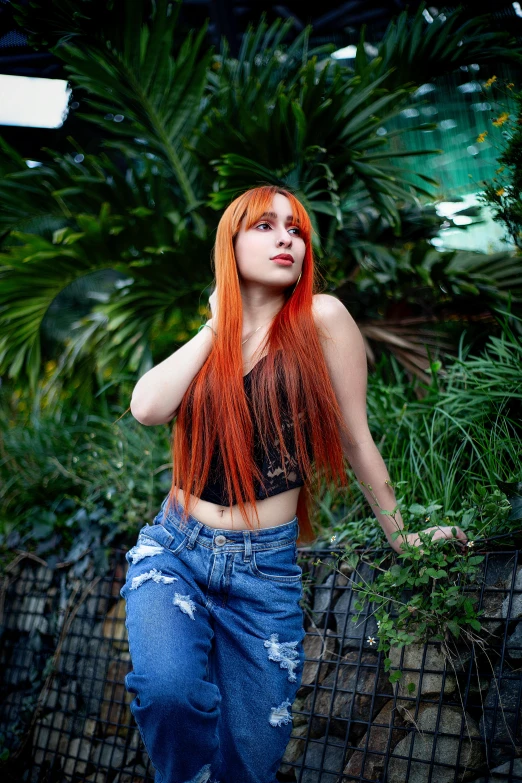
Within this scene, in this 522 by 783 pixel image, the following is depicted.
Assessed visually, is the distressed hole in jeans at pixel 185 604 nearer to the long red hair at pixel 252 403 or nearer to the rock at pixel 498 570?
the long red hair at pixel 252 403

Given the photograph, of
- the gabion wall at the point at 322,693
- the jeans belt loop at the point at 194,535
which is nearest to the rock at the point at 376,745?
the gabion wall at the point at 322,693

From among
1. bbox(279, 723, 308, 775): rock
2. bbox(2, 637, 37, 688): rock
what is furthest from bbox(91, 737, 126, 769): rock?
bbox(279, 723, 308, 775): rock

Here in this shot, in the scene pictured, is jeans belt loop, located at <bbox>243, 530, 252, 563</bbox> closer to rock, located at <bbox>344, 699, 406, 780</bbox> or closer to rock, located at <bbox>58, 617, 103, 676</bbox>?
rock, located at <bbox>344, 699, 406, 780</bbox>

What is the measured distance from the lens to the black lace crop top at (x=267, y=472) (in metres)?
1.64

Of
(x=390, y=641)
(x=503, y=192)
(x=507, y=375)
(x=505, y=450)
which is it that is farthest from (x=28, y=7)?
(x=390, y=641)

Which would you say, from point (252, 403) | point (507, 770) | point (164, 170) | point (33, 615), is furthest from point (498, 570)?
point (164, 170)

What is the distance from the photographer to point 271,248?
1.79 metres

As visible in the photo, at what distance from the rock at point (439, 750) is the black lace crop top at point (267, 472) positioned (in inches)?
32.0

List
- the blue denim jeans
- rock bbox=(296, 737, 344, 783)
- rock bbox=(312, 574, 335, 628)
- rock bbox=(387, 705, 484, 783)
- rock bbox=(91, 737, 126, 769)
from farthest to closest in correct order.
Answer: rock bbox=(91, 737, 126, 769) → rock bbox=(312, 574, 335, 628) → rock bbox=(296, 737, 344, 783) → rock bbox=(387, 705, 484, 783) → the blue denim jeans

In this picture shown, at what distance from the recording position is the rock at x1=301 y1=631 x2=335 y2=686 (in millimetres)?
2106

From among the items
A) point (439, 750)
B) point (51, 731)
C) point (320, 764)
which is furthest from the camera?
point (51, 731)

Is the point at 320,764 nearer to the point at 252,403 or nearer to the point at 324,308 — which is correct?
the point at 252,403

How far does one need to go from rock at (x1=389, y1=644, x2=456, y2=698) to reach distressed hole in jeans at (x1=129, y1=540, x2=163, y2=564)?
2.68ft

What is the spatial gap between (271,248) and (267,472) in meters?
0.67
